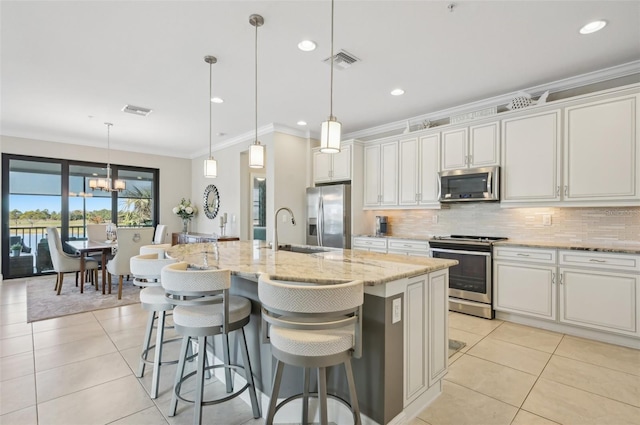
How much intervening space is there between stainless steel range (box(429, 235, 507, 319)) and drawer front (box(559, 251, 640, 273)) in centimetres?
72

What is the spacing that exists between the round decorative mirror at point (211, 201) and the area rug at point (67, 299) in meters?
2.11

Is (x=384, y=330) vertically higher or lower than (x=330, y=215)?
lower

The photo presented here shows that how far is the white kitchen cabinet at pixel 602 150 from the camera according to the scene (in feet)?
9.96

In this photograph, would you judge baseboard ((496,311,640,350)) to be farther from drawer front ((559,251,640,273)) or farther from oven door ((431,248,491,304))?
drawer front ((559,251,640,273))

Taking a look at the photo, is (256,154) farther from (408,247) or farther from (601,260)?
(601,260)

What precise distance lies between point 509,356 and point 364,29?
3.11 m

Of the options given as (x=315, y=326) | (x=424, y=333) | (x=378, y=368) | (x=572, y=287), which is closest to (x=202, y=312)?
(x=315, y=326)

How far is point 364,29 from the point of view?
2605 millimetres

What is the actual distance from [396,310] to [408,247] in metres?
2.87

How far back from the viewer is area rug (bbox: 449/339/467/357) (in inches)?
113

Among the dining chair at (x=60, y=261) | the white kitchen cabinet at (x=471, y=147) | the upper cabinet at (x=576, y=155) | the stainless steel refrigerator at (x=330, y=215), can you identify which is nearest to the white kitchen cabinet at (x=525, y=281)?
the upper cabinet at (x=576, y=155)

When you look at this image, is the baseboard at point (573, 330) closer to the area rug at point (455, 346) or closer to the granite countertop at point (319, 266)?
the area rug at point (455, 346)

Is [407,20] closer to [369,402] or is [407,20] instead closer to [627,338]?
[369,402]

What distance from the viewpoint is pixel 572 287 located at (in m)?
3.20
